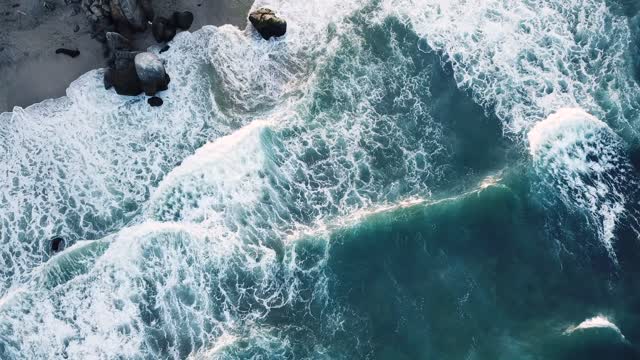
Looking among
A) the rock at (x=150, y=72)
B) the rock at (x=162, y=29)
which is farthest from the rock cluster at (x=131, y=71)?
the rock at (x=162, y=29)

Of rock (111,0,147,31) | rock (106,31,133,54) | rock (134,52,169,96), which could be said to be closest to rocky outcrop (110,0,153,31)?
rock (111,0,147,31)

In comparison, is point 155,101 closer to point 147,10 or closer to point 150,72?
point 150,72

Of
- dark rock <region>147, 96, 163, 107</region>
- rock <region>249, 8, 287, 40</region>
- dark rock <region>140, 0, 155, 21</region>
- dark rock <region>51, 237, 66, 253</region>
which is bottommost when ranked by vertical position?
dark rock <region>51, 237, 66, 253</region>

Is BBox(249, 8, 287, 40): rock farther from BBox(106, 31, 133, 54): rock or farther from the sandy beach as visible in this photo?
BBox(106, 31, 133, 54): rock

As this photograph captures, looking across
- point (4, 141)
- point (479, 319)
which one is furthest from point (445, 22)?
point (4, 141)

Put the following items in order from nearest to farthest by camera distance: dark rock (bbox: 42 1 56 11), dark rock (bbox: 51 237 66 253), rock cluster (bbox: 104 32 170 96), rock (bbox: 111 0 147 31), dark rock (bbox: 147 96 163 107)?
dark rock (bbox: 51 237 66 253) < rock cluster (bbox: 104 32 170 96) < rock (bbox: 111 0 147 31) < dark rock (bbox: 147 96 163 107) < dark rock (bbox: 42 1 56 11)

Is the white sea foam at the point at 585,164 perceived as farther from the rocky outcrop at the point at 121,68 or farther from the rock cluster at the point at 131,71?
the rocky outcrop at the point at 121,68
